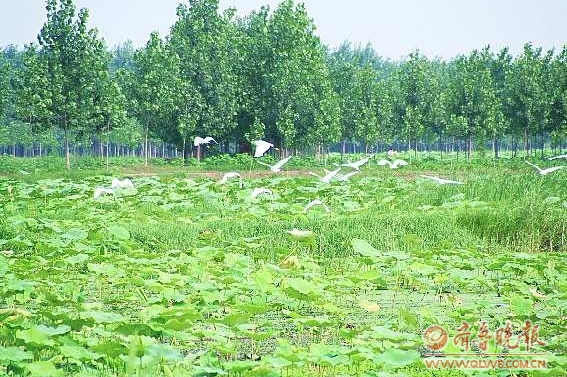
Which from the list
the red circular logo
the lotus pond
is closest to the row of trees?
the lotus pond

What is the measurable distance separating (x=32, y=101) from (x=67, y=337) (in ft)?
87.5

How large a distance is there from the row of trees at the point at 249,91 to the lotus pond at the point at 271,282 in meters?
17.3

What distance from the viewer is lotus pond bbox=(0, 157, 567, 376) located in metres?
4.02

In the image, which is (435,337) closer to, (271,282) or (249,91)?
(271,282)

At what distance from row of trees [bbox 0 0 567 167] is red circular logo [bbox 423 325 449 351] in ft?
84.3

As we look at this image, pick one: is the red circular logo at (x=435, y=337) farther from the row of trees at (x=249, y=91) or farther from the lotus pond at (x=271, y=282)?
the row of trees at (x=249, y=91)

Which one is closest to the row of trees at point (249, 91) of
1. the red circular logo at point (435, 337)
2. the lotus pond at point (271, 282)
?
the lotus pond at point (271, 282)

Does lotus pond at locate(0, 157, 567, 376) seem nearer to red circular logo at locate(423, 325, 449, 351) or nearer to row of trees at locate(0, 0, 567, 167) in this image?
red circular logo at locate(423, 325, 449, 351)

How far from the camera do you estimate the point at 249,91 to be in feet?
119

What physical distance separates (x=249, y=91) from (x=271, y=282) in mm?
31149

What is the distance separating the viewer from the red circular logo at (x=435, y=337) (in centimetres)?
454

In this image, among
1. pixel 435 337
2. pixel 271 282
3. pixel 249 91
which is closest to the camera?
pixel 435 337

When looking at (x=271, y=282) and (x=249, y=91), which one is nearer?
(x=271, y=282)

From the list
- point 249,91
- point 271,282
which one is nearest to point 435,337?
point 271,282
